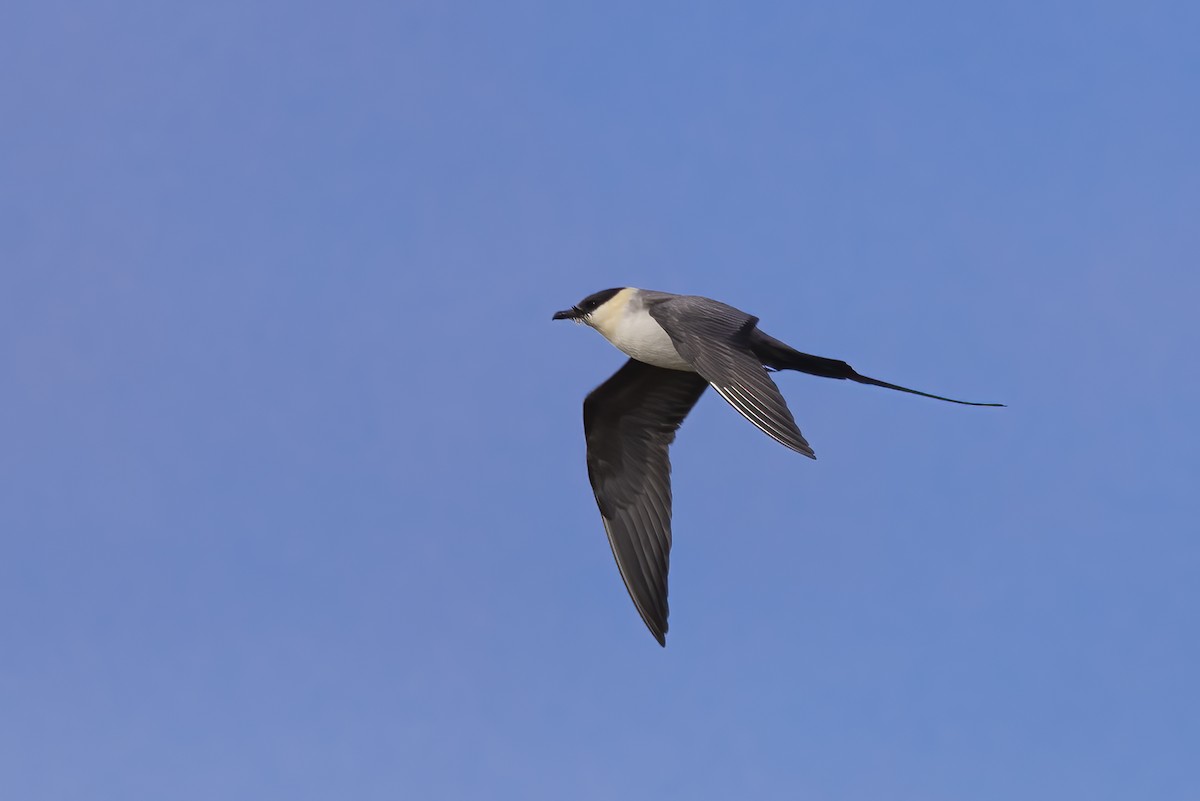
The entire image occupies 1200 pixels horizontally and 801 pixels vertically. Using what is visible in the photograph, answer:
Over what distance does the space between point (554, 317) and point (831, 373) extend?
2.62m

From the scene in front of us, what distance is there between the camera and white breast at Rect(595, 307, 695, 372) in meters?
11.5

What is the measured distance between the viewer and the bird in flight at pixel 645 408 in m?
11.1

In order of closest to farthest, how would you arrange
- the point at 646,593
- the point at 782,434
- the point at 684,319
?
the point at 782,434
the point at 684,319
the point at 646,593

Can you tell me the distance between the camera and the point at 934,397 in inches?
444

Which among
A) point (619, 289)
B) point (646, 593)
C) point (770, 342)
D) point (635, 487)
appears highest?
point (619, 289)

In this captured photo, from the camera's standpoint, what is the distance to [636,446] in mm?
12531

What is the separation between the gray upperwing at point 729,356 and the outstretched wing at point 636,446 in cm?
108

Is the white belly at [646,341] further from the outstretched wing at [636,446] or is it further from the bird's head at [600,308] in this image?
the outstretched wing at [636,446]

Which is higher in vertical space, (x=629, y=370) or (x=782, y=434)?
(x=629, y=370)

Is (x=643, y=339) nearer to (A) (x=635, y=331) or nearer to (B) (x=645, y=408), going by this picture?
(A) (x=635, y=331)

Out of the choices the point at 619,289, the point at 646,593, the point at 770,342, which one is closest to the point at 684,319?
the point at 770,342

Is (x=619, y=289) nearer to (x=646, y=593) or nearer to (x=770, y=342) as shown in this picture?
(x=770, y=342)

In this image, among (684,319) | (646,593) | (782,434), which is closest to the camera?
(782,434)

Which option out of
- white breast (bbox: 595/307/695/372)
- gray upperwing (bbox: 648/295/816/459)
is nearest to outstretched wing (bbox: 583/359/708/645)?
white breast (bbox: 595/307/695/372)
